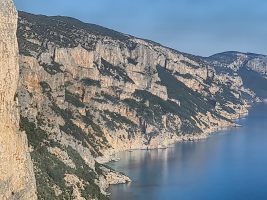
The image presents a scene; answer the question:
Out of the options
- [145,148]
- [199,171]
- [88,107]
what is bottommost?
[199,171]

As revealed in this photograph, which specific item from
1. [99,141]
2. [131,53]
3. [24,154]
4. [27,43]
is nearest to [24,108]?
[24,154]

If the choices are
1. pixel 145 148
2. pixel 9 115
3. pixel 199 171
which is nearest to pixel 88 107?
pixel 145 148

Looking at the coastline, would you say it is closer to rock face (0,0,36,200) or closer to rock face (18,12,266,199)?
rock face (18,12,266,199)

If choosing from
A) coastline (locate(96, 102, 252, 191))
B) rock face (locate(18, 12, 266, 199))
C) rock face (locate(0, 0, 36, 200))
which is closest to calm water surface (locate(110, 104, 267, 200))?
coastline (locate(96, 102, 252, 191))

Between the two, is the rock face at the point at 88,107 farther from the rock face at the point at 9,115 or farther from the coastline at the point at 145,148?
the rock face at the point at 9,115

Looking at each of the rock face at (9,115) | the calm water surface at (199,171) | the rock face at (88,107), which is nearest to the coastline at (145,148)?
the rock face at (88,107)

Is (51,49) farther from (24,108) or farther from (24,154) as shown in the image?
(24,154)

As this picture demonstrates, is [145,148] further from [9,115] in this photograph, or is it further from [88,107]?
[9,115]
